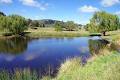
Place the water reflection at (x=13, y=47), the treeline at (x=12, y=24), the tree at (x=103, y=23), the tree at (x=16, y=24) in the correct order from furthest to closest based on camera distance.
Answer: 1. the tree at (x=103, y=23)
2. the tree at (x=16, y=24)
3. the treeline at (x=12, y=24)
4. the water reflection at (x=13, y=47)

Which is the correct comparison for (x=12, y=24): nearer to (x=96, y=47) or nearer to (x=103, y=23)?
(x=103, y=23)

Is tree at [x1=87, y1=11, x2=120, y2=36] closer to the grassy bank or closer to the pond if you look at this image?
the pond

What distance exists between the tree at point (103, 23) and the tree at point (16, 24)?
920 inches

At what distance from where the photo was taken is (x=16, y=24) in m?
80.1

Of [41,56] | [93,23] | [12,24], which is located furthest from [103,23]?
[41,56]

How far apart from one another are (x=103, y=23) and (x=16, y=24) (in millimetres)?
29934

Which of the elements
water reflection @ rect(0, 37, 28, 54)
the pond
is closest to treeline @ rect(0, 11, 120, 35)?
water reflection @ rect(0, 37, 28, 54)

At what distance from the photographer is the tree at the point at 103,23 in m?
84.2

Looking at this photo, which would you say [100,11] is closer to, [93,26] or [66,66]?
[93,26]

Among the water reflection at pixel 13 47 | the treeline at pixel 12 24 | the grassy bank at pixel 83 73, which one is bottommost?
the water reflection at pixel 13 47

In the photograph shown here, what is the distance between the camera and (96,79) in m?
10.5

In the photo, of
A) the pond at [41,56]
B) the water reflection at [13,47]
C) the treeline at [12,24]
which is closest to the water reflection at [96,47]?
the pond at [41,56]

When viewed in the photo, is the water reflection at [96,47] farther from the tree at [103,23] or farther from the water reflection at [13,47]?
the tree at [103,23]

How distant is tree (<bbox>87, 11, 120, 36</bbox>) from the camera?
8425 centimetres
